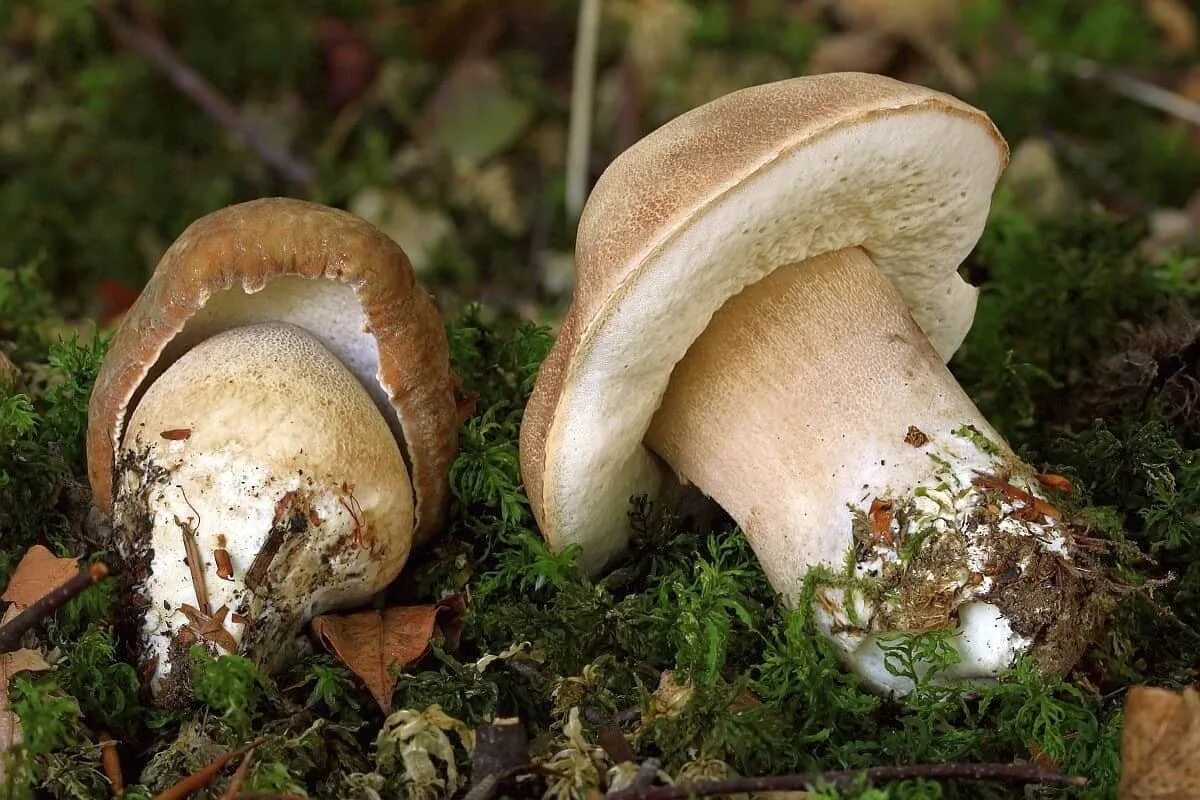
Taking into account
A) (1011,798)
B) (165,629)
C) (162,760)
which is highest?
(165,629)

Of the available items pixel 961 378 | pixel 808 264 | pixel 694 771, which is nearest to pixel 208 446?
pixel 694 771

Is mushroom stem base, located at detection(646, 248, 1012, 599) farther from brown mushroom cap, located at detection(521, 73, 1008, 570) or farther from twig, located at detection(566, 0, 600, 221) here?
twig, located at detection(566, 0, 600, 221)

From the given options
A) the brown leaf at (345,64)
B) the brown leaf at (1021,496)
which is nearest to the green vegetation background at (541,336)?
the brown leaf at (345,64)

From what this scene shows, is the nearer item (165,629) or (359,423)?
(165,629)

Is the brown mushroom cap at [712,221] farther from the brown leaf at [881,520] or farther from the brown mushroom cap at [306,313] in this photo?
the brown leaf at [881,520]

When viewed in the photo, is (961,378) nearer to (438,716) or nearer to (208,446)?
(438,716)

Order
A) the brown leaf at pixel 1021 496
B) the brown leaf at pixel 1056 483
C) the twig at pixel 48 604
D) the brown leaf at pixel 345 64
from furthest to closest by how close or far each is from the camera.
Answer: the brown leaf at pixel 345 64, the brown leaf at pixel 1056 483, the brown leaf at pixel 1021 496, the twig at pixel 48 604
